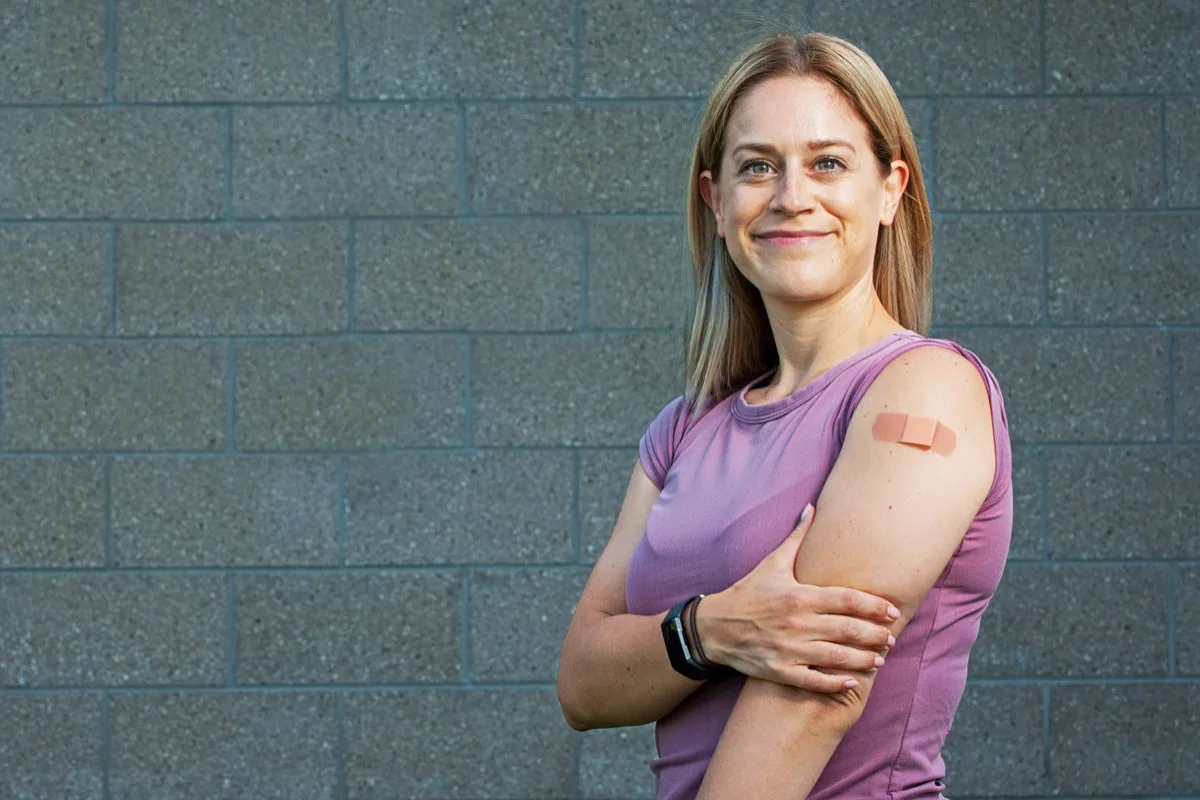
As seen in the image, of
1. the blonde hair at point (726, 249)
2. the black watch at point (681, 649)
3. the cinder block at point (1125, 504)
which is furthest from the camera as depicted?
the cinder block at point (1125, 504)

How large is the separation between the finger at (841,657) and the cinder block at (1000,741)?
2024mm

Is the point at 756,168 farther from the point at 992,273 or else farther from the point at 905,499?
the point at 992,273

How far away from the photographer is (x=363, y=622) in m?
3.21

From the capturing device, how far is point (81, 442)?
3.23m

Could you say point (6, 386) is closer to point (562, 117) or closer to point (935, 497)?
point (562, 117)

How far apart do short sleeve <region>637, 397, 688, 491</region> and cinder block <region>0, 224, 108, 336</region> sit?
1.92 metres

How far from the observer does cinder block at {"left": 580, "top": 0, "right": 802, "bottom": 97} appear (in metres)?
3.25

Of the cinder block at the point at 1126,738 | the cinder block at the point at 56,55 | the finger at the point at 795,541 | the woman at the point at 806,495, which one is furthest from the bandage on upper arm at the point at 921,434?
the cinder block at the point at 56,55

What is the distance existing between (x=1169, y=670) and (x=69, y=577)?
2.54m

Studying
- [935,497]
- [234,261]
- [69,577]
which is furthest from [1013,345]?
[69,577]

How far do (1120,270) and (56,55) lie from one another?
2.52 m

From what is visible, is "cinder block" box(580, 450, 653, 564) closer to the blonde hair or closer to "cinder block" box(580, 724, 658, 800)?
"cinder block" box(580, 724, 658, 800)

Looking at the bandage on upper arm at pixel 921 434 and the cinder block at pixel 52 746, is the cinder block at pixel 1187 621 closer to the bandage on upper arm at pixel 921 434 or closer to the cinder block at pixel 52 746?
the bandage on upper arm at pixel 921 434

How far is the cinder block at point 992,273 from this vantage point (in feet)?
10.6
